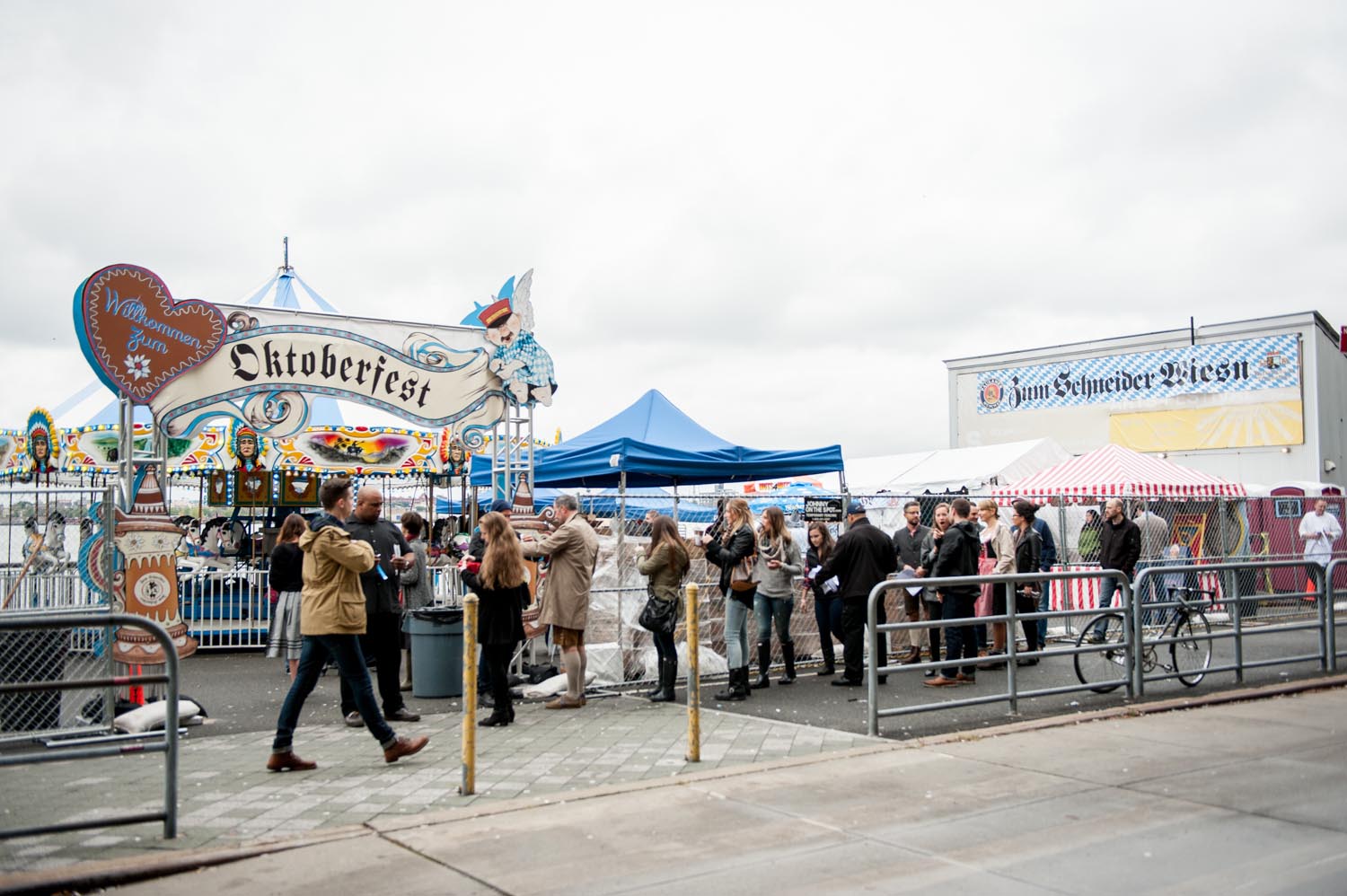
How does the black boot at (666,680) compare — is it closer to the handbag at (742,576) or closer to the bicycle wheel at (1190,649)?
the handbag at (742,576)

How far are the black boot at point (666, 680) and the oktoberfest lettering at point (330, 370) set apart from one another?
427cm

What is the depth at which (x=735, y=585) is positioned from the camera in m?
10.6

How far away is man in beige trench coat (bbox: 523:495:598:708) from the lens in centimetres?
987

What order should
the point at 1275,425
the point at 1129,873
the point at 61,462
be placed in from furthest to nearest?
1. the point at 1275,425
2. the point at 61,462
3. the point at 1129,873

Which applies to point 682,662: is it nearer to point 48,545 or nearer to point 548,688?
point 548,688

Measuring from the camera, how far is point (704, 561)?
12.1 metres

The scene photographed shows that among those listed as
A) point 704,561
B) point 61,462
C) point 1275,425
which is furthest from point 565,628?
point 1275,425

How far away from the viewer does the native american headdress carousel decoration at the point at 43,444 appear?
19.7 meters

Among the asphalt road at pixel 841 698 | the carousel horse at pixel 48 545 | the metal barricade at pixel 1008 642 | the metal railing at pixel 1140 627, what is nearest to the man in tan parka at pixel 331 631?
the asphalt road at pixel 841 698

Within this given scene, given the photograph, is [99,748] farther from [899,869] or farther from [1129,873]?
[1129,873]

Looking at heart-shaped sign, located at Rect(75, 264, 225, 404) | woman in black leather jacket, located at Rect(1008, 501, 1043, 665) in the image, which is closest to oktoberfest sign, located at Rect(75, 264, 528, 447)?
heart-shaped sign, located at Rect(75, 264, 225, 404)

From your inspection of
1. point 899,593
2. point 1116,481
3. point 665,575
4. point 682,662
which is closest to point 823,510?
point 899,593

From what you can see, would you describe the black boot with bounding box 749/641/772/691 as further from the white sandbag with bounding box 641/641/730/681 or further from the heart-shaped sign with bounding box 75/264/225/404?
the heart-shaped sign with bounding box 75/264/225/404

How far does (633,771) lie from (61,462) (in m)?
16.8
